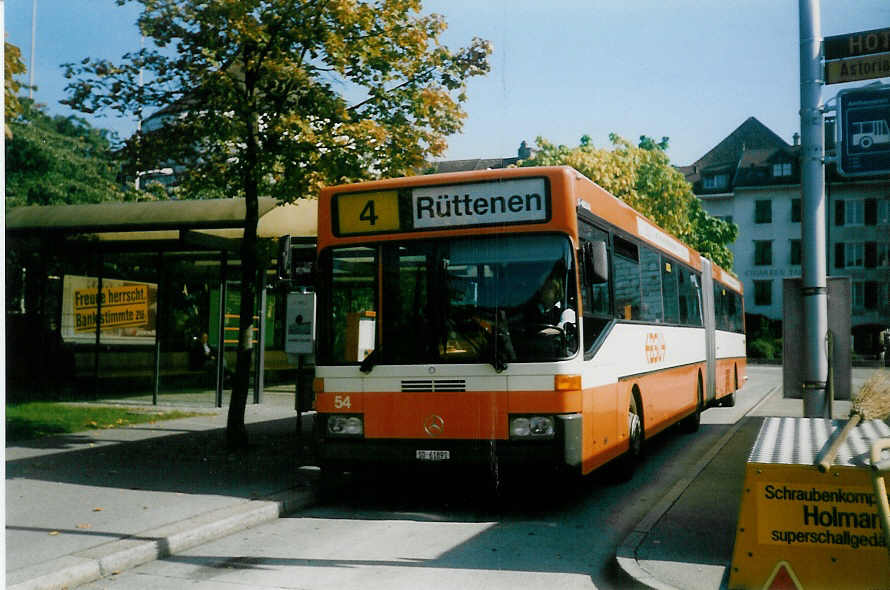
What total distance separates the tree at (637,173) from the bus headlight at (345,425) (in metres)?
22.7

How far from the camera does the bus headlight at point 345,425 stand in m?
8.14

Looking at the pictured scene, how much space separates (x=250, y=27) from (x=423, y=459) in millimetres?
5374

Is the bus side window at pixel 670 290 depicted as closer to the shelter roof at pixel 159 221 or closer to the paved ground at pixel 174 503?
the paved ground at pixel 174 503

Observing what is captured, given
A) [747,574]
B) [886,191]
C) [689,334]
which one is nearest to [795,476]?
[747,574]

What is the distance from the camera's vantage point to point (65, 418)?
1433 cm

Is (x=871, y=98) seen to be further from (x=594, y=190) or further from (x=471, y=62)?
(x=471, y=62)

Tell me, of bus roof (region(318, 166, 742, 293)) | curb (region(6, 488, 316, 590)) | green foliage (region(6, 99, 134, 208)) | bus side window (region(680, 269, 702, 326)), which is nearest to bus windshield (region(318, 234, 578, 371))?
bus roof (region(318, 166, 742, 293))

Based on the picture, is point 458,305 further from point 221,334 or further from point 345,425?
point 221,334

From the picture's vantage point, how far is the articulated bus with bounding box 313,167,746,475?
7676 millimetres

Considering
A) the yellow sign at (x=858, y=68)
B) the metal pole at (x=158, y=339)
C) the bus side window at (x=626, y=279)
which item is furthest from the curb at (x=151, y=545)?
the metal pole at (x=158, y=339)

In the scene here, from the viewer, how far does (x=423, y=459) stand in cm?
786

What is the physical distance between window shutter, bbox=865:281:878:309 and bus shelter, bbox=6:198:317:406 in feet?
166

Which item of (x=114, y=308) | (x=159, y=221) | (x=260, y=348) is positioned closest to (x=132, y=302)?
(x=114, y=308)

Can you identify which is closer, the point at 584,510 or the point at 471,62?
the point at 584,510
